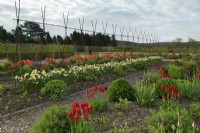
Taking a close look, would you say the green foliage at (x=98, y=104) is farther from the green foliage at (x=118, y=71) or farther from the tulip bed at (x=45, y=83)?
the green foliage at (x=118, y=71)

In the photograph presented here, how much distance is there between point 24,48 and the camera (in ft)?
71.8

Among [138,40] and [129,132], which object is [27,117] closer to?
[129,132]

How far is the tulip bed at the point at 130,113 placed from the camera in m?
3.79

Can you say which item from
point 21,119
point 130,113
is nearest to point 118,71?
point 130,113

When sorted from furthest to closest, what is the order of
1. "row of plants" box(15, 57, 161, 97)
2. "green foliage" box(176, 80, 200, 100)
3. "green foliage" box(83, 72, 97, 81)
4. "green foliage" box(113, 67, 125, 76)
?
1. "green foliage" box(113, 67, 125, 76)
2. "green foliage" box(83, 72, 97, 81)
3. "row of plants" box(15, 57, 161, 97)
4. "green foliage" box(176, 80, 200, 100)

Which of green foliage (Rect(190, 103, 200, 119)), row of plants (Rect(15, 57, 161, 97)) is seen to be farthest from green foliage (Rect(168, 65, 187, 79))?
green foliage (Rect(190, 103, 200, 119))

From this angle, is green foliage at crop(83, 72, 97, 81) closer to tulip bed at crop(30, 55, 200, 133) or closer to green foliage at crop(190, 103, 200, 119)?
tulip bed at crop(30, 55, 200, 133)

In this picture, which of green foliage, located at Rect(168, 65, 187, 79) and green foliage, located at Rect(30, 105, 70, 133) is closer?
green foliage, located at Rect(30, 105, 70, 133)

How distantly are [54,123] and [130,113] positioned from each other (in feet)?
6.90

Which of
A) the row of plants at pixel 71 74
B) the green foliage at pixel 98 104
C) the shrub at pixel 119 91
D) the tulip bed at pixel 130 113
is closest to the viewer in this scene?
the tulip bed at pixel 130 113

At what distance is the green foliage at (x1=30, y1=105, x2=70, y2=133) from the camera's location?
3.79 metres

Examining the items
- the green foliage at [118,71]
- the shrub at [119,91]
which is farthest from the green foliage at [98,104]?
the green foliage at [118,71]

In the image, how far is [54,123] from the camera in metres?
3.81

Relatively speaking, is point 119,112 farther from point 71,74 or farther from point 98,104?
point 71,74
